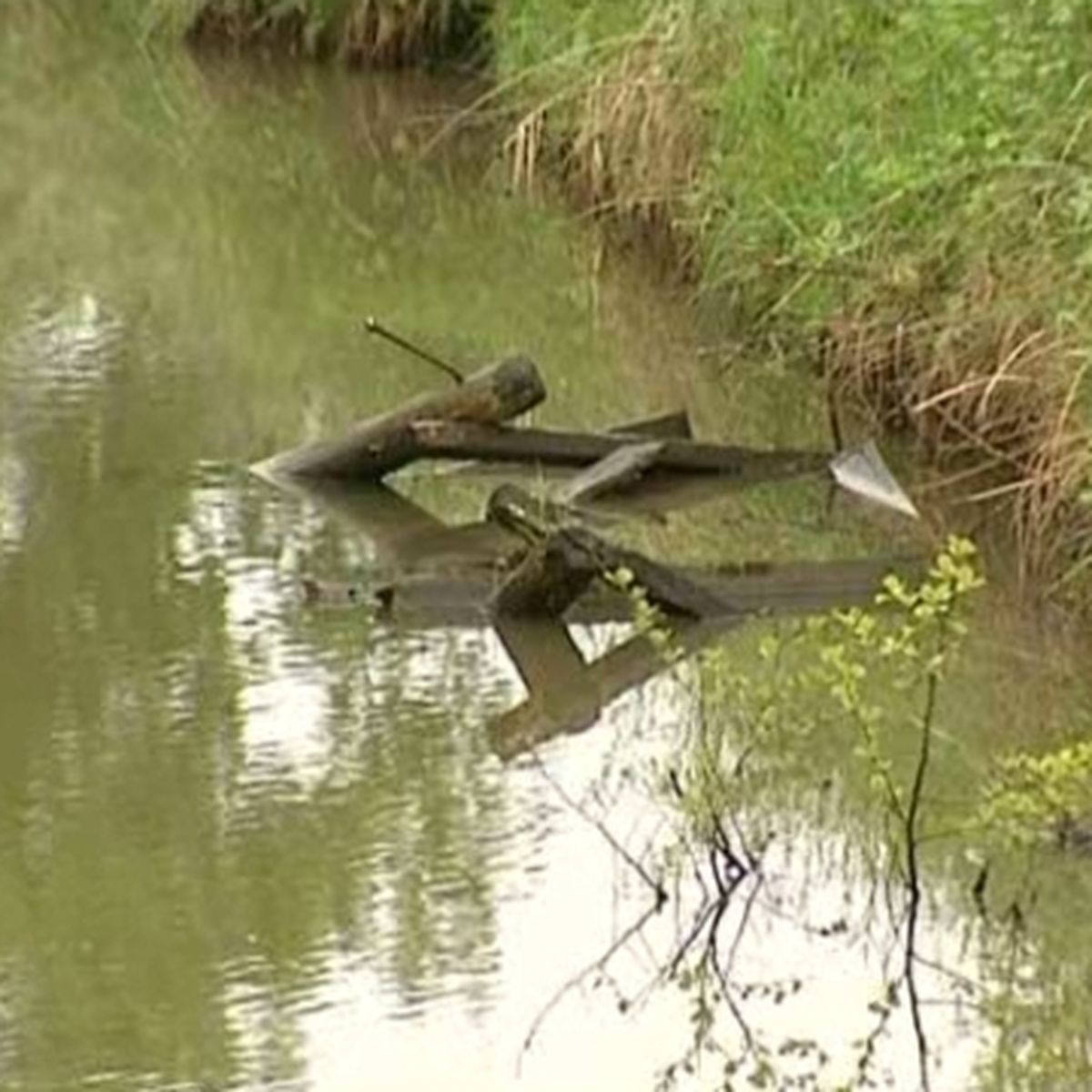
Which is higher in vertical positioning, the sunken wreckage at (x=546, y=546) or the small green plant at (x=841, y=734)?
the sunken wreckage at (x=546, y=546)

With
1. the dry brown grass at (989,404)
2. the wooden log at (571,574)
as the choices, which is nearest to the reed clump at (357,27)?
the dry brown grass at (989,404)

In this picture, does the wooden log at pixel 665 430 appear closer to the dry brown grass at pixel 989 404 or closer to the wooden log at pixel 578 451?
the wooden log at pixel 578 451

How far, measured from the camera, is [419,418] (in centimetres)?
988

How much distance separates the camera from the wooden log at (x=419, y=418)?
978cm

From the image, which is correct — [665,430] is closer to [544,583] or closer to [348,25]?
[544,583]

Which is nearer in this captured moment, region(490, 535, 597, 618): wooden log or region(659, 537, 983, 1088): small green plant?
region(659, 537, 983, 1088): small green plant

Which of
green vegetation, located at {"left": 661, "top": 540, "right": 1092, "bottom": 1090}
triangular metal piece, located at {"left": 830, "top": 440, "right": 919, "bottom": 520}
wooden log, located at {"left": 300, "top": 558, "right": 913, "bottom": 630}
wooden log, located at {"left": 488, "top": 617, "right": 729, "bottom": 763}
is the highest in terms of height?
triangular metal piece, located at {"left": 830, "top": 440, "right": 919, "bottom": 520}

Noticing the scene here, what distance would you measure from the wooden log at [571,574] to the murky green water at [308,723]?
0.45ft

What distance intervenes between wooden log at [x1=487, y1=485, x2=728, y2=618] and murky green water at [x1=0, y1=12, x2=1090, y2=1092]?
0.45ft

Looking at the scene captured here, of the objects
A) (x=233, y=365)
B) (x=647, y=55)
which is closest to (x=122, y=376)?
(x=233, y=365)

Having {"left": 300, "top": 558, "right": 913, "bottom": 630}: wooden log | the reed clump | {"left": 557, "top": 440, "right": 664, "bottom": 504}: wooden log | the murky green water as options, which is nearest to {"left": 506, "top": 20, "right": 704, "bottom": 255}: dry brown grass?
the murky green water

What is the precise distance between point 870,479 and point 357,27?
1215 cm

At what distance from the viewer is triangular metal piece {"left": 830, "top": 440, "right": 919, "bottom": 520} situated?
380 inches

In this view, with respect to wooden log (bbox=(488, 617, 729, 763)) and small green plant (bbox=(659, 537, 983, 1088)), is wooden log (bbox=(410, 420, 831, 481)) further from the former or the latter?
wooden log (bbox=(488, 617, 729, 763))
